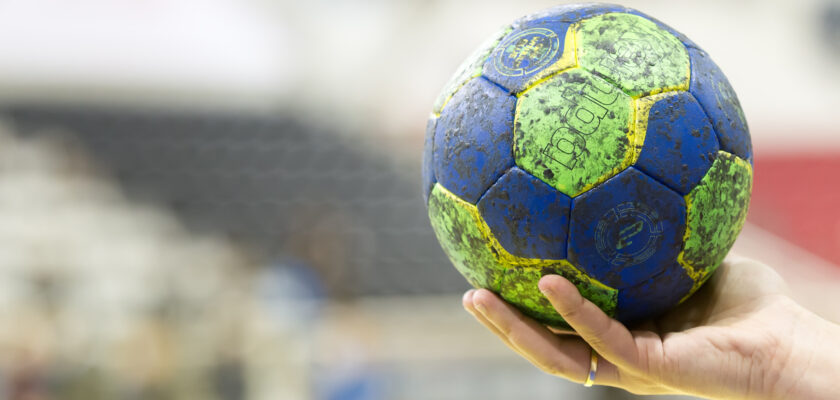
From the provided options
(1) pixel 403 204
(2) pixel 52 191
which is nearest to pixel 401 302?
(1) pixel 403 204

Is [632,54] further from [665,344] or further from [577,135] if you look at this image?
[665,344]

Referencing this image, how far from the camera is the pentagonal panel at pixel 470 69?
1464 millimetres

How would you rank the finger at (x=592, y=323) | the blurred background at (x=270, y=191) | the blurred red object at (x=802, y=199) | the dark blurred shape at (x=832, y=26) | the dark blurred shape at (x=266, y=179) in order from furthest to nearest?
the dark blurred shape at (x=832, y=26) < the blurred red object at (x=802, y=199) < the dark blurred shape at (x=266, y=179) < the blurred background at (x=270, y=191) < the finger at (x=592, y=323)

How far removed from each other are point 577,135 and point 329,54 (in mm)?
5632

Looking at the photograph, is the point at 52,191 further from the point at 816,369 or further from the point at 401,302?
the point at 816,369

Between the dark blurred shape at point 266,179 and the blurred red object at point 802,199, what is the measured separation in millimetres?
3132

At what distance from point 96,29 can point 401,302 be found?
344 centimetres

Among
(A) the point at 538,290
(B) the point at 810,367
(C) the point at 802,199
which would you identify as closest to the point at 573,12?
(A) the point at 538,290

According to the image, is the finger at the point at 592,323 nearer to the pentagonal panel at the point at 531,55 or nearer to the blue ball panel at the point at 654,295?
the blue ball panel at the point at 654,295

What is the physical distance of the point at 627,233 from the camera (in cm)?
130

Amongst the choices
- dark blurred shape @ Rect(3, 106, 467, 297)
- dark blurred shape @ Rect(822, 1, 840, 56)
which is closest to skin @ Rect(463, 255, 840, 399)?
dark blurred shape @ Rect(3, 106, 467, 297)

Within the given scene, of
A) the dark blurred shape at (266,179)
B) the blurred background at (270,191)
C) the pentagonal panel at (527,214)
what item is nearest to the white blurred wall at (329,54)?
the blurred background at (270,191)

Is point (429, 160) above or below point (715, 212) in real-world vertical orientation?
above

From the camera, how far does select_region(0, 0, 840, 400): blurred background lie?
4.39 metres
